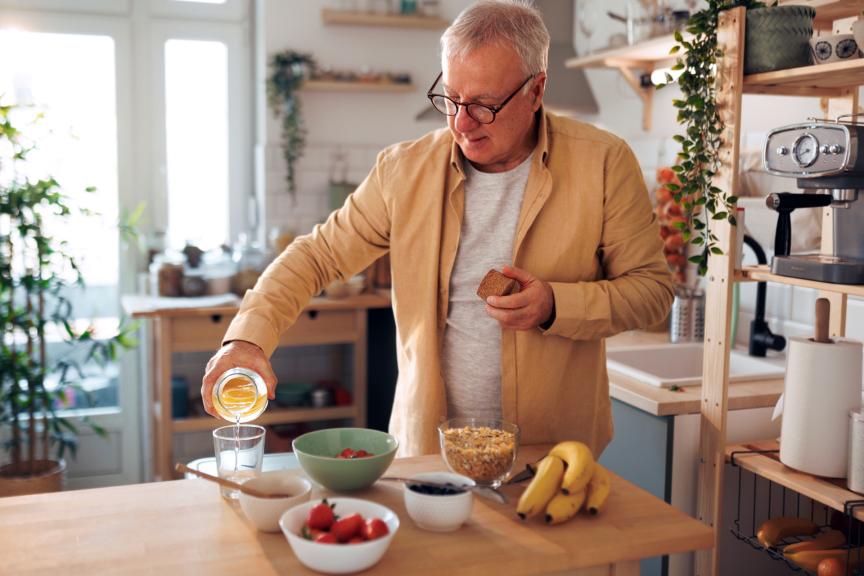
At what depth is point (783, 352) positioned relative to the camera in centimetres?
299

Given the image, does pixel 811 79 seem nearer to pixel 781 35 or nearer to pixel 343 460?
pixel 781 35


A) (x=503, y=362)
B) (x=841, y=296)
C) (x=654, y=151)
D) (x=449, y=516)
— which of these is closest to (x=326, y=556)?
(x=449, y=516)

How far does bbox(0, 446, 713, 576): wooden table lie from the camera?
131 cm

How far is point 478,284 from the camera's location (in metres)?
1.96

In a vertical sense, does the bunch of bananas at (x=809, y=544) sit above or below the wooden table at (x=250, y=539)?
below

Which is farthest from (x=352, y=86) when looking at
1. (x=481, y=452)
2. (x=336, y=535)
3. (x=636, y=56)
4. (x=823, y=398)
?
(x=336, y=535)

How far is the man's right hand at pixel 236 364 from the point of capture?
5.24ft

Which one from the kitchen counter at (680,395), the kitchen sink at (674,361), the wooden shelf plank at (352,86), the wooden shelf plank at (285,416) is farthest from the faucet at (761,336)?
the wooden shelf plank at (352,86)

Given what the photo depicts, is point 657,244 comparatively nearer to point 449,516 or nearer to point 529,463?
point 529,463

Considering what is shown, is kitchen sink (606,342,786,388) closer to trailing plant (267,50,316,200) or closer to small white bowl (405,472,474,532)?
small white bowl (405,472,474,532)

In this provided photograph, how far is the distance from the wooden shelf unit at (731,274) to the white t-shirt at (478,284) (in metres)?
0.54

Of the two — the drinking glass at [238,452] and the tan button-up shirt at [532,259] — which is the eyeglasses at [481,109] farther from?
the drinking glass at [238,452]

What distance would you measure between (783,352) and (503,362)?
148 centimetres

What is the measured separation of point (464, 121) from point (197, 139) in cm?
300
